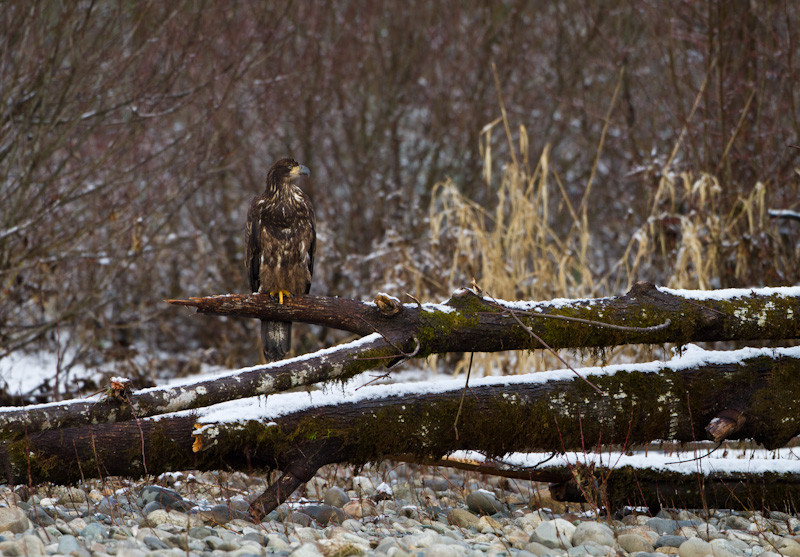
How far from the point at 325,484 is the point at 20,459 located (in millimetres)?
1889

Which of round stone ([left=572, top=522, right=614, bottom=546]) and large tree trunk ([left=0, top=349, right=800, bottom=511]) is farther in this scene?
large tree trunk ([left=0, top=349, right=800, bottom=511])

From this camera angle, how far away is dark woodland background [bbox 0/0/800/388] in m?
6.24

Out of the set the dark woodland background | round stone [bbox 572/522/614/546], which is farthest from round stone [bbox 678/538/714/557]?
the dark woodland background

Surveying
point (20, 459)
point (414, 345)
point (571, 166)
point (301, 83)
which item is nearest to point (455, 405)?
point (414, 345)

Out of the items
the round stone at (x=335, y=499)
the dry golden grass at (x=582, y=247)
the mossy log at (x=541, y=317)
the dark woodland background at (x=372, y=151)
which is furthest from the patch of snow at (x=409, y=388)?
the dry golden grass at (x=582, y=247)

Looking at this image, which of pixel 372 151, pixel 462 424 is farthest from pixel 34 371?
pixel 462 424

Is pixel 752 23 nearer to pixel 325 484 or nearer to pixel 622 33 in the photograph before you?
pixel 622 33

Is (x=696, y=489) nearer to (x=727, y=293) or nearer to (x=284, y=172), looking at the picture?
(x=727, y=293)

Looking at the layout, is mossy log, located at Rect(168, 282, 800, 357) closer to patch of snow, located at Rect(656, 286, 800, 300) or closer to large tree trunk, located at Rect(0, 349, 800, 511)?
patch of snow, located at Rect(656, 286, 800, 300)

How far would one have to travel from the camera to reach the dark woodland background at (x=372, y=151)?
20.5 ft

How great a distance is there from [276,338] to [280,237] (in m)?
0.63

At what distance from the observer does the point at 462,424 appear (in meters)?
3.65

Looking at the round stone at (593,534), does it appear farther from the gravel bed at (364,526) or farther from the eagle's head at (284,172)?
the eagle's head at (284,172)

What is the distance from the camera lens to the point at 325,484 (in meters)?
4.75
